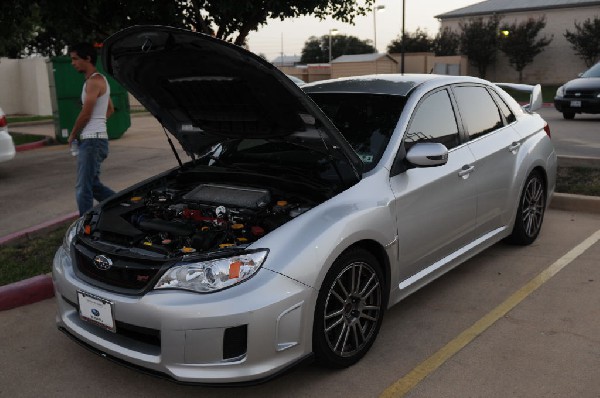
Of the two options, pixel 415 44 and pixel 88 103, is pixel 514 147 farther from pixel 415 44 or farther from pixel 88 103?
pixel 415 44

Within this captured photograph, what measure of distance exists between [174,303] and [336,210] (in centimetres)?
102

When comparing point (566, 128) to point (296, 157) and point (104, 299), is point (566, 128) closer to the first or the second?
point (296, 157)

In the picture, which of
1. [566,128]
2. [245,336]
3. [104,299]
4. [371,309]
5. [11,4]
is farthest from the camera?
[566,128]

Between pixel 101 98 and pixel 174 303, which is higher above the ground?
pixel 101 98

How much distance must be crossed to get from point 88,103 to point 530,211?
13.8 ft

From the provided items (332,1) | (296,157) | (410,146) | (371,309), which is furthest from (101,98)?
(332,1)

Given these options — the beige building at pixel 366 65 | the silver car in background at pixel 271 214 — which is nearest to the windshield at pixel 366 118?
the silver car in background at pixel 271 214

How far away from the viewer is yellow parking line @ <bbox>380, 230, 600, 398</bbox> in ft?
10.7

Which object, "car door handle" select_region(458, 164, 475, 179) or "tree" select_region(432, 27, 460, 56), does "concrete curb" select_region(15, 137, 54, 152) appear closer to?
"car door handle" select_region(458, 164, 475, 179)

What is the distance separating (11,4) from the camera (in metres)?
8.68

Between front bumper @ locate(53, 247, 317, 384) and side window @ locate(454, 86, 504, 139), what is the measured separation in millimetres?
2320

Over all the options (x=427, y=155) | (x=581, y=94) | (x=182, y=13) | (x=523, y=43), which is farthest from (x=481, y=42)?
(x=427, y=155)

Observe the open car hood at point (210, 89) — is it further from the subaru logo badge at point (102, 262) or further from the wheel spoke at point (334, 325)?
the subaru logo badge at point (102, 262)

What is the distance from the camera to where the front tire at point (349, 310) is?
320 centimetres
